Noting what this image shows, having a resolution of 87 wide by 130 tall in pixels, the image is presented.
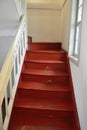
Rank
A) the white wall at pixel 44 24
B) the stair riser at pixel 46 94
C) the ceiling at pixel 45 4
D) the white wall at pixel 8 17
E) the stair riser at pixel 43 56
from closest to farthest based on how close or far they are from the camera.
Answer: the white wall at pixel 8 17 < the stair riser at pixel 46 94 < the stair riser at pixel 43 56 < the ceiling at pixel 45 4 < the white wall at pixel 44 24

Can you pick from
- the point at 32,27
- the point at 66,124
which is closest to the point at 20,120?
the point at 66,124

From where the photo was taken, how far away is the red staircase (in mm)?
2096

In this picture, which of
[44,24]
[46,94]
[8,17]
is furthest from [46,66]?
[44,24]

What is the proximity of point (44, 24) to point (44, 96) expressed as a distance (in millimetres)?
2725

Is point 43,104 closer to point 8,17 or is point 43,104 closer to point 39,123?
point 39,123

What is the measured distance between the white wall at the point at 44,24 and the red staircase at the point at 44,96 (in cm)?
155

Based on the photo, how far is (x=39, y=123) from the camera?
2086 mm

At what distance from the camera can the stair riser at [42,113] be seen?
86.4 inches

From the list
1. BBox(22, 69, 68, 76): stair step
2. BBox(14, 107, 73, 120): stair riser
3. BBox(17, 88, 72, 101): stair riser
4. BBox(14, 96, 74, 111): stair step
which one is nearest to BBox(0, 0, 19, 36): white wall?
BBox(22, 69, 68, 76): stair step

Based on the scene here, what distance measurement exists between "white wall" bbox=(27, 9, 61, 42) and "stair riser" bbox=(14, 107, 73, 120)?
2821mm

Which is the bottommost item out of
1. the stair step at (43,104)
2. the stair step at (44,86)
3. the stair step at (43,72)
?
the stair step at (43,104)

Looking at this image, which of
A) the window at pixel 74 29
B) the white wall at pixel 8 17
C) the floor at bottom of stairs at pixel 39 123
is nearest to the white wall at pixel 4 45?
the white wall at pixel 8 17

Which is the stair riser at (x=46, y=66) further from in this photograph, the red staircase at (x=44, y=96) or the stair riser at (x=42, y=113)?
the stair riser at (x=42, y=113)

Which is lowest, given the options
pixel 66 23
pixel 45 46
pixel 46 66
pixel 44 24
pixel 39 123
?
pixel 39 123
